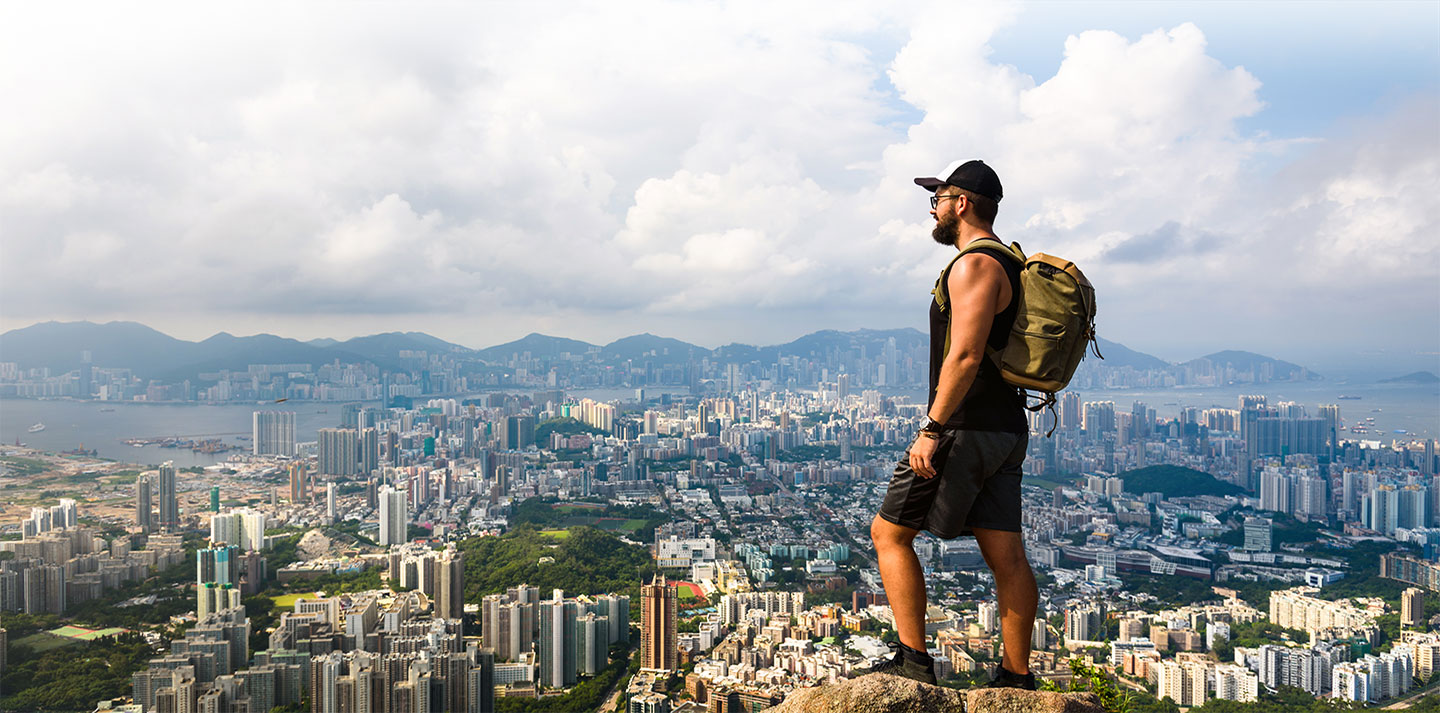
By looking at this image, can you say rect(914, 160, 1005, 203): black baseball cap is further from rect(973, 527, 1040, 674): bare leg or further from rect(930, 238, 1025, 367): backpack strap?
rect(973, 527, 1040, 674): bare leg

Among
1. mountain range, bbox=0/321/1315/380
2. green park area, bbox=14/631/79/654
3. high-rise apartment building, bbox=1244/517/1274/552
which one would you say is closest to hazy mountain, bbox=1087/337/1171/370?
mountain range, bbox=0/321/1315/380

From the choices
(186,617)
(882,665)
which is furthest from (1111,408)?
(882,665)

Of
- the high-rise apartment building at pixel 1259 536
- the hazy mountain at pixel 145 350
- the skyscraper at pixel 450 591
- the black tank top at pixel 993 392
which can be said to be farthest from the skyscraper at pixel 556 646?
the hazy mountain at pixel 145 350

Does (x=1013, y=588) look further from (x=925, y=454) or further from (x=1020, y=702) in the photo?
(x=925, y=454)

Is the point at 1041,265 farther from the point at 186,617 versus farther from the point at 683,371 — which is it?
the point at 683,371

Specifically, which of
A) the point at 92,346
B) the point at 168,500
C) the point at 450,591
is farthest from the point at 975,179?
the point at 92,346
